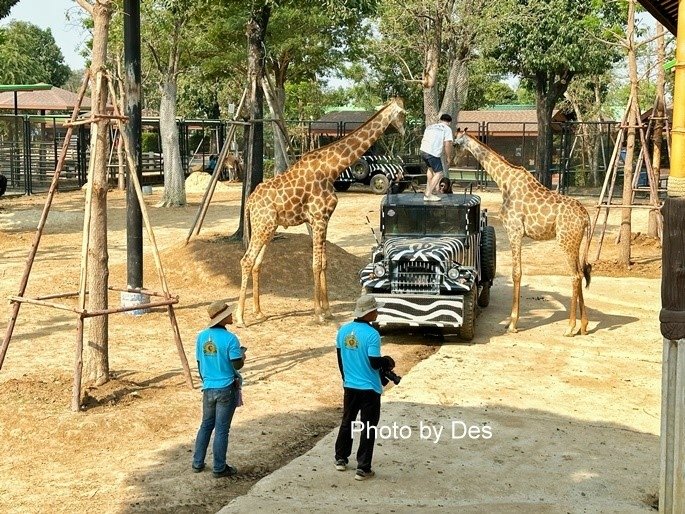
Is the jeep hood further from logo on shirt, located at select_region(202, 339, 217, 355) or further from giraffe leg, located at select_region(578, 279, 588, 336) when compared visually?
logo on shirt, located at select_region(202, 339, 217, 355)

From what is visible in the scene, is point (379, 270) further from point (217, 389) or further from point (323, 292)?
point (217, 389)

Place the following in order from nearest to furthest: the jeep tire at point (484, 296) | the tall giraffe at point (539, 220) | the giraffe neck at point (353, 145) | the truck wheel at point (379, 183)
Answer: the tall giraffe at point (539, 220) → the giraffe neck at point (353, 145) → the jeep tire at point (484, 296) → the truck wheel at point (379, 183)

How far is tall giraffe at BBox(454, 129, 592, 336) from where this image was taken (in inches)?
565

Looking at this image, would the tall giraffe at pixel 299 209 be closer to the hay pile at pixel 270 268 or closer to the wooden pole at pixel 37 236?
the hay pile at pixel 270 268

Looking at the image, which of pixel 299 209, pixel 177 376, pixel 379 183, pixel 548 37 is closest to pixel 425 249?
pixel 299 209

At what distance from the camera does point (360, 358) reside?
8.23 metres

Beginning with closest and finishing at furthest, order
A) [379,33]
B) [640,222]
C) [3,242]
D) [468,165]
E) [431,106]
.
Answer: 1. [3,242]
2. [640,222]
3. [431,106]
4. [379,33]
5. [468,165]

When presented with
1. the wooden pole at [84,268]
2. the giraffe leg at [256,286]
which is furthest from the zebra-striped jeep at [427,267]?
the wooden pole at [84,268]

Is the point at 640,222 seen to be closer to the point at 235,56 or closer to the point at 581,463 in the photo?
the point at 235,56

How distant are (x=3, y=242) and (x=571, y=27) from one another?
21.7 m

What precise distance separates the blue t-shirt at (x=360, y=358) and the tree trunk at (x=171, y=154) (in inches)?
904

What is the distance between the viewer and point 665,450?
691 cm

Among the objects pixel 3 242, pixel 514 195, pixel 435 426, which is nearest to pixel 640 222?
pixel 514 195

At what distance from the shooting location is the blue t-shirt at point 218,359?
8.40m
